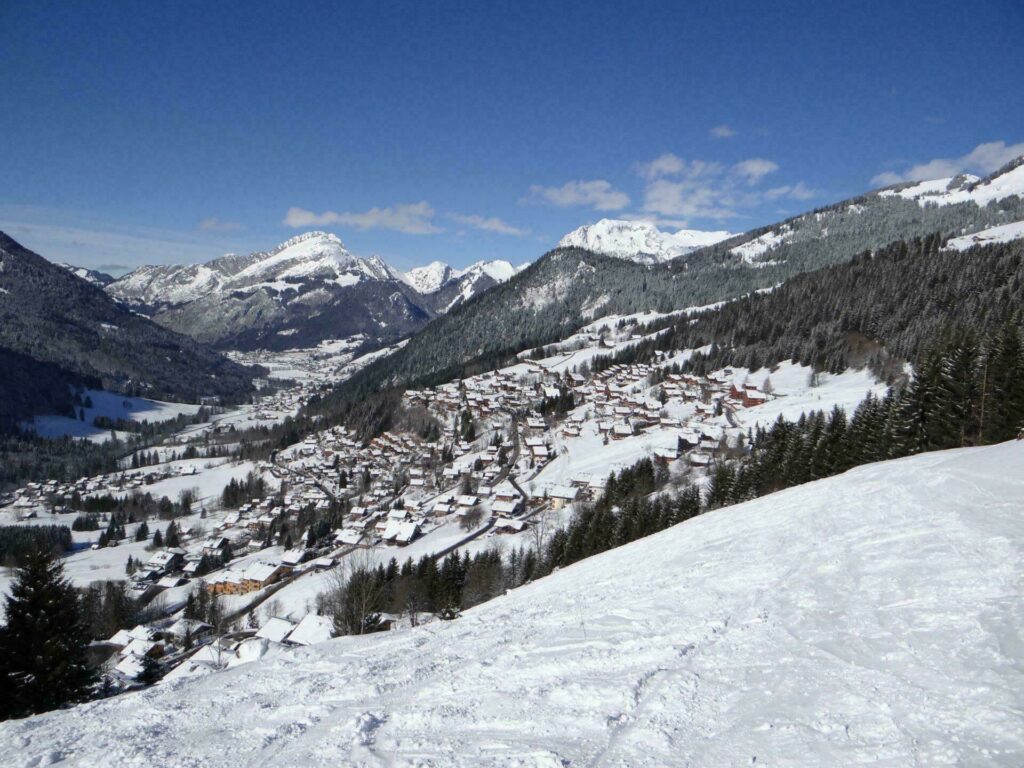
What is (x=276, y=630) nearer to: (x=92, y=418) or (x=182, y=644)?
(x=182, y=644)

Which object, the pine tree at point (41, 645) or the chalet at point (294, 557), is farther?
the chalet at point (294, 557)

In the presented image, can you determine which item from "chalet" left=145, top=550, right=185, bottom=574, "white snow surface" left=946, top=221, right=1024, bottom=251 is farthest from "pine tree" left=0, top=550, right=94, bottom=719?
"white snow surface" left=946, top=221, right=1024, bottom=251

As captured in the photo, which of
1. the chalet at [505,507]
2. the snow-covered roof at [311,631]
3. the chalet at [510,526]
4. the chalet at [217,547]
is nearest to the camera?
the snow-covered roof at [311,631]

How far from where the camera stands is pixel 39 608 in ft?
48.2

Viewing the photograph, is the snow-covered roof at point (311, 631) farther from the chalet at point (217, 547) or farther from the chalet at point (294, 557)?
the chalet at point (217, 547)

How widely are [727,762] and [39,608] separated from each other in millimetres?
18523

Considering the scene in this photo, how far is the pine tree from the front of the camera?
1385 centimetres

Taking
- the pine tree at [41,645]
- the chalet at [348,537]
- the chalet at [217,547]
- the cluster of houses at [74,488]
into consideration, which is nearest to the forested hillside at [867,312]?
the chalet at [348,537]

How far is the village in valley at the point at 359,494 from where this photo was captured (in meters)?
42.0

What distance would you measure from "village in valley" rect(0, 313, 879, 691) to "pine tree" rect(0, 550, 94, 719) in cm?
546

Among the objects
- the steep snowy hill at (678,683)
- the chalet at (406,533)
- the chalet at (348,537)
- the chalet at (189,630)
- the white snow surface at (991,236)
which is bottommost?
the chalet at (189,630)

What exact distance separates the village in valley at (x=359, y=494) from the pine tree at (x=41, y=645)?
17.9 ft

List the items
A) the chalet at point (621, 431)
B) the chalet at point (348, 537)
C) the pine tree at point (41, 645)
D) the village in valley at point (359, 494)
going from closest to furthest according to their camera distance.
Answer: the pine tree at point (41, 645) < the village in valley at point (359, 494) < the chalet at point (348, 537) < the chalet at point (621, 431)

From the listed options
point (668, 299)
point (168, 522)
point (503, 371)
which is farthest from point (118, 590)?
point (668, 299)
